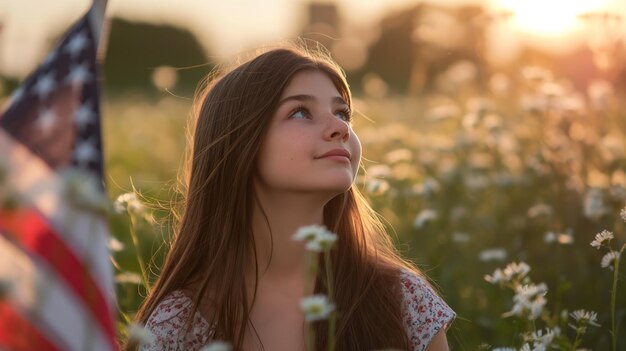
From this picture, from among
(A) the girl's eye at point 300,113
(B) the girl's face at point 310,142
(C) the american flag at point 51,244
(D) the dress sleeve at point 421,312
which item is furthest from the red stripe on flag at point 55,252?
(D) the dress sleeve at point 421,312

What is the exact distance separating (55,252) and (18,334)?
157mm

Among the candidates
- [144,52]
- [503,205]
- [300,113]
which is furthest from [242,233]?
[144,52]

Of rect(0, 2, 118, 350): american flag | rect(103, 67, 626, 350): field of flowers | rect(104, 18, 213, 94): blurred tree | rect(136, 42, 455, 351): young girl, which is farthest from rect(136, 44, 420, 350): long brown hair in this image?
rect(104, 18, 213, 94): blurred tree

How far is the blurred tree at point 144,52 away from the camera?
21266 mm

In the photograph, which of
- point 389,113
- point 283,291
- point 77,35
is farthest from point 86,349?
point 389,113

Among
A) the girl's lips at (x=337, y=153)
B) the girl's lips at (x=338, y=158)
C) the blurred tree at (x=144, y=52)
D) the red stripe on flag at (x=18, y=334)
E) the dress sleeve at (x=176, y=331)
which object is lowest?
the red stripe on flag at (x=18, y=334)

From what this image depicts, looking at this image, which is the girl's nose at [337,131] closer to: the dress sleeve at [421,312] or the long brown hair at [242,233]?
the long brown hair at [242,233]

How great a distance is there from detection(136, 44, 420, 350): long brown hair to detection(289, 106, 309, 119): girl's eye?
63 mm

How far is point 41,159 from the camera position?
1.88 metres

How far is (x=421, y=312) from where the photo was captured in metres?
2.88

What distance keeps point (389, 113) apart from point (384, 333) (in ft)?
17.8

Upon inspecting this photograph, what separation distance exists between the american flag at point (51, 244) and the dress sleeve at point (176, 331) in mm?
968

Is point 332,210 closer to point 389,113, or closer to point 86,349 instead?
point 86,349

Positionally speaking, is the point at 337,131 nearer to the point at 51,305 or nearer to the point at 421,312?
the point at 421,312
